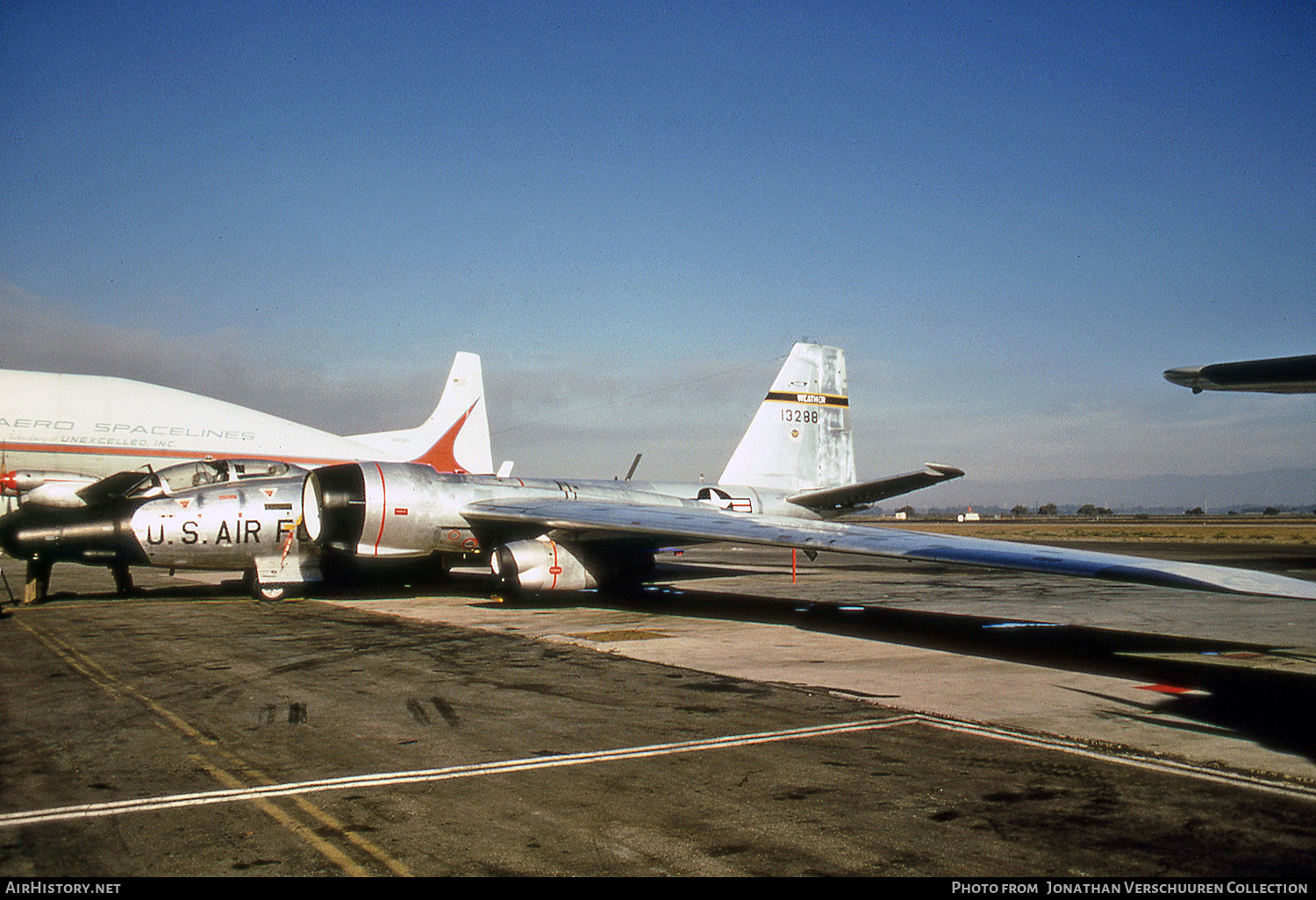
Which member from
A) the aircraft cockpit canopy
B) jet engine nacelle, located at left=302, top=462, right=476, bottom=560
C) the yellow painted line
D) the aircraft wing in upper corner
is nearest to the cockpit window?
the aircraft cockpit canopy

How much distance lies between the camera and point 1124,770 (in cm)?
586

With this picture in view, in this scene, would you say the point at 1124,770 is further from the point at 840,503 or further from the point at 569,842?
the point at 840,503

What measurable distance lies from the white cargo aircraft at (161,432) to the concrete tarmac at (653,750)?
1840 cm

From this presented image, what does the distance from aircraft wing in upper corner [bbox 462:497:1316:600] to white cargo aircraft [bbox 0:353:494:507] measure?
14944 mm

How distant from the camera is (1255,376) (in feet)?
38.9

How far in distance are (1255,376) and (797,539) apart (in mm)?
6528

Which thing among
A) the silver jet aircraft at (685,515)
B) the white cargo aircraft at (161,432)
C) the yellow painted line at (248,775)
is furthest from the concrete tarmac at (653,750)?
the white cargo aircraft at (161,432)

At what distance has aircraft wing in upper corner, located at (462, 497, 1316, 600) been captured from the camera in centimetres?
919

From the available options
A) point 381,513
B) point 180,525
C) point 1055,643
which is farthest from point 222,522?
point 1055,643

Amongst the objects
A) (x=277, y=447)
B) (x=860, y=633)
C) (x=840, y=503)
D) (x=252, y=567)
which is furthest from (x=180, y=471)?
(x=277, y=447)

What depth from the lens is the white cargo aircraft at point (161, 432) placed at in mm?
30391

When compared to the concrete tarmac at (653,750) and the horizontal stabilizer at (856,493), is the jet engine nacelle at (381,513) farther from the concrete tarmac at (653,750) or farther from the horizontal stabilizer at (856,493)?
the horizontal stabilizer at (856,493)

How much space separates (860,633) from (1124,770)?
22.8 ft

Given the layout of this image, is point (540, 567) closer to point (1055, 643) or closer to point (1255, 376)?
point (1055, 643)
